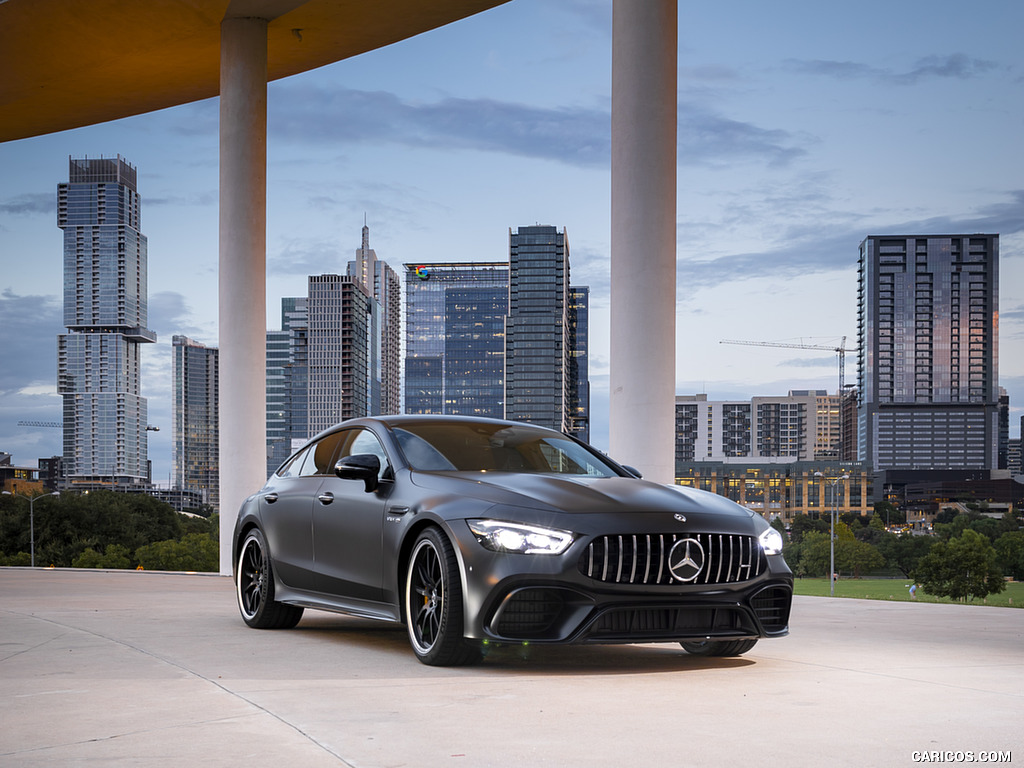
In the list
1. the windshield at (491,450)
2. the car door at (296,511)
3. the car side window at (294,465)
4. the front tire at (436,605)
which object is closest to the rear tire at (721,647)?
the windshield at (491,450)

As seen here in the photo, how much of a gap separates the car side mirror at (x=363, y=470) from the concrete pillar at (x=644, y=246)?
218 inches

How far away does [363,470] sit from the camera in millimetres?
6586

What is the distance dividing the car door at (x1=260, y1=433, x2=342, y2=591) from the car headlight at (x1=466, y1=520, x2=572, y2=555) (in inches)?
81.2

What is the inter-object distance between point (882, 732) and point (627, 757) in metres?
1.05

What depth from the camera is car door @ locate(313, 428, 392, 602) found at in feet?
21.6

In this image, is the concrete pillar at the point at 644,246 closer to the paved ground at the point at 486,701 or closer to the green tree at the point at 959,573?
the paved ground at the point at 486,701

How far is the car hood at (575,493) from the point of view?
5.74 m

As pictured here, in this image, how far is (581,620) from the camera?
17.9ft

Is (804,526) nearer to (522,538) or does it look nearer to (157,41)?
(157,41)

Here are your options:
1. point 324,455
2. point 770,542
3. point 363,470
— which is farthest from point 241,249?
point 770,542

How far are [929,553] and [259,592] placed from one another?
4512 inches

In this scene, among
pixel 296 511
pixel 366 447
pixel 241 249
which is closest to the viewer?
pixel 366 447

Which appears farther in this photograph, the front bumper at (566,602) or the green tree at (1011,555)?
the green tree at (1011,555)

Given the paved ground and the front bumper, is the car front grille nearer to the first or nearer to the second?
the front bumper
